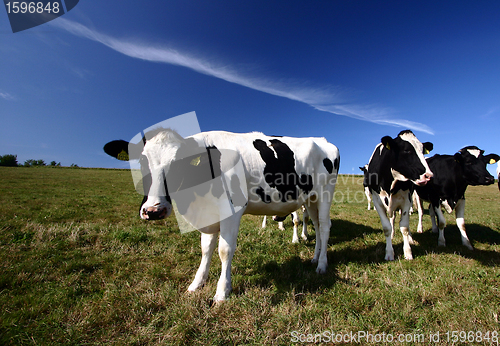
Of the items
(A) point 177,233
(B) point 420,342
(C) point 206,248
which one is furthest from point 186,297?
(A) point 177,233

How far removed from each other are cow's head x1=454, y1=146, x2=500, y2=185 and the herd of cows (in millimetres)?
2526

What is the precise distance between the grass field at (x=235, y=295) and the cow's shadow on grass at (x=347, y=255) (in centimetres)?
3

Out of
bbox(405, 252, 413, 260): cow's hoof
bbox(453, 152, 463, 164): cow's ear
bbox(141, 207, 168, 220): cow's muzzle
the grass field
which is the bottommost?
the grass field

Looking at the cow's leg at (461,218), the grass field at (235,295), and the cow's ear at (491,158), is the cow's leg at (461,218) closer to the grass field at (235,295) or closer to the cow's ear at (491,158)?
the grass field at (235,295)

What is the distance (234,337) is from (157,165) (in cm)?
211

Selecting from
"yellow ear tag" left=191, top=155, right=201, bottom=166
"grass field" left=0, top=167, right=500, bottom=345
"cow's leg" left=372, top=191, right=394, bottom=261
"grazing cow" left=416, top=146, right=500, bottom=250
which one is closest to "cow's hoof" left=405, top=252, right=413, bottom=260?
"grass field" left=0, top=167, right=500, bottom=345

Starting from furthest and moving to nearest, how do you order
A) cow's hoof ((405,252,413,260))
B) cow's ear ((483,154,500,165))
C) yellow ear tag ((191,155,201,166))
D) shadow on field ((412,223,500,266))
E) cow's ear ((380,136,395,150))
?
cow's ear ((483,154,500,165)) → cow's ear ((380,136,395,150)) → shadow on field ((412,223,500,266)) → cow's hoof ((405,252,413,260)) → yellow ear tag ((191,155,201,166))

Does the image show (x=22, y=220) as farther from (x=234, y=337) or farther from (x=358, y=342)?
(x=358, y=342)

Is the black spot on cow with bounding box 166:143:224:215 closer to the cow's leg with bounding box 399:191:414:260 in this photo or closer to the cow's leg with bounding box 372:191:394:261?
the cow's leg with bounding box 372:191:394:261

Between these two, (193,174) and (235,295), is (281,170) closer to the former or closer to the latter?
(193,174)

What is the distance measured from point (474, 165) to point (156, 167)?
843 cm

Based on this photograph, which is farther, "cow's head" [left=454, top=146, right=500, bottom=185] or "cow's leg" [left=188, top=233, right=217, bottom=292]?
"cow's head" [left=454, top=146, right=500, bottom=185]

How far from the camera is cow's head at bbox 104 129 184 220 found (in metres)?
2.57

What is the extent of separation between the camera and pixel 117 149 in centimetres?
334
